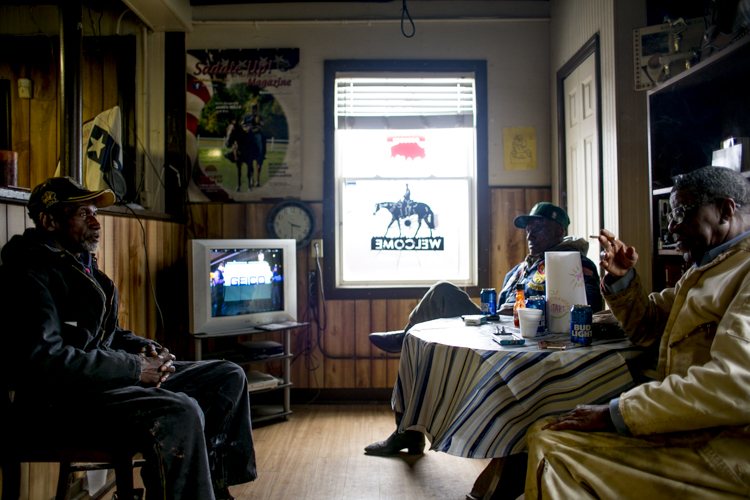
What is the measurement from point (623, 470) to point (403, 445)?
1.59 metres


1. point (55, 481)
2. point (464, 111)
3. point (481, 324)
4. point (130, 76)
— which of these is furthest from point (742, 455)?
point (130, 76)

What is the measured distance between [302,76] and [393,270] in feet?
5.30

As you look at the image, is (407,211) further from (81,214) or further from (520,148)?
(81,214)

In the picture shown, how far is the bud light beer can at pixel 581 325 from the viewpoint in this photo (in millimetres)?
1662

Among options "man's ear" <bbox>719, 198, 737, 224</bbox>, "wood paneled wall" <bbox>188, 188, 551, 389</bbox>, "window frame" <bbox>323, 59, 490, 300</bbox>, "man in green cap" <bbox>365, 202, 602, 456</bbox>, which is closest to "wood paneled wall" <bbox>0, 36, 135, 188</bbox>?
"wood paneled wall" <bbox>188, 188, 551, 389</bbox>

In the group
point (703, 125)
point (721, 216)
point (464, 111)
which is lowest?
point (721, 216)

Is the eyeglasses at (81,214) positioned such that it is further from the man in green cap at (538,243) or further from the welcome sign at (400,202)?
the welcome sign at (400,202)

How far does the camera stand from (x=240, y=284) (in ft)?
10.3

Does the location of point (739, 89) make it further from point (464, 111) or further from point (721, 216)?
point (464, 111)

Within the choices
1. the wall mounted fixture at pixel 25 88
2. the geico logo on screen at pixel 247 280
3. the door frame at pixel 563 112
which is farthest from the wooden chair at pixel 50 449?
the wall mounted fixture at pixel 25 88

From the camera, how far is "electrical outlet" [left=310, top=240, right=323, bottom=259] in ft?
11.9

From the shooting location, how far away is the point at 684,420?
1126 mm

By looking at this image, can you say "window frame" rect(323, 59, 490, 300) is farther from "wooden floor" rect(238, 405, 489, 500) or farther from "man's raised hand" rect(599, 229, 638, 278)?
"man's raised hand" rect(599, 229, 638, 278)

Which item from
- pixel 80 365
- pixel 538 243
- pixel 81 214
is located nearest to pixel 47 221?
Answer: pixel 81 214
